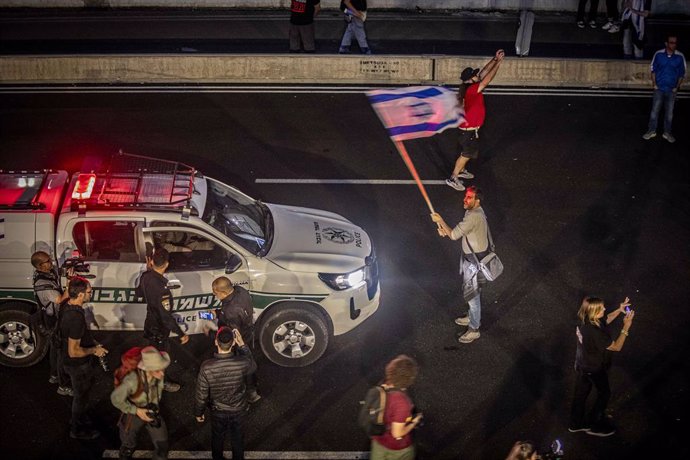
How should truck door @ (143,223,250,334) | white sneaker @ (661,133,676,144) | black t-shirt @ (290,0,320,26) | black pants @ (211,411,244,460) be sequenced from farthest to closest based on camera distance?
1. black t-shirt @ (290,0,320,26)
2. white sneaker @ (661,133,676,144)
3. truck door @ (143,223,250,334)
4. black pants @ (211,411,244,460)

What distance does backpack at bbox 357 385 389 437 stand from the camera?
740cm

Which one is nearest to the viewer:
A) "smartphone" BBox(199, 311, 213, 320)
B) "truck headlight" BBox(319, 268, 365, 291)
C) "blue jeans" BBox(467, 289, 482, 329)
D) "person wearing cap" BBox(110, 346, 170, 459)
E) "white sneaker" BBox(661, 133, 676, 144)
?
"person wearing cap" BBox(110, 346, 170, 459)

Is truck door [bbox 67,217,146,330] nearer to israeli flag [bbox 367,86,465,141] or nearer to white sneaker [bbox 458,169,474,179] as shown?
israeli flag [bbox 367,86,465,141]

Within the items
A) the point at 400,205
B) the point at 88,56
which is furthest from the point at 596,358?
the point at 88,56

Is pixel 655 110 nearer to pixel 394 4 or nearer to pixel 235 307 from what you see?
pixel 394 4

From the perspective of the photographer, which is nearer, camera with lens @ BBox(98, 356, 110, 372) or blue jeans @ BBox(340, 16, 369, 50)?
camera with lens @ BBox(98, 356, 110, 372)

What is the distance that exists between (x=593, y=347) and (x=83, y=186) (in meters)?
6.04

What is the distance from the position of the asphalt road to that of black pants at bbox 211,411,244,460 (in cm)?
68

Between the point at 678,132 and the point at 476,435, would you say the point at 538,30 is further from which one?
the point at 476,435

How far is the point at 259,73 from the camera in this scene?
18625mm

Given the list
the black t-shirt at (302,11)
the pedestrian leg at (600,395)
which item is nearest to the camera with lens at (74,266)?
the pedestrian leg at (600,395)

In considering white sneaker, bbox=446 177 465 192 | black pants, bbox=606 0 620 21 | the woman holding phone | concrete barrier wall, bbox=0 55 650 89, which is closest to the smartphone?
the woman holding phone

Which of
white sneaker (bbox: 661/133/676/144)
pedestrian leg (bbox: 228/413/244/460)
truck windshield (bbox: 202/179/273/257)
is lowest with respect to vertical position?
pedestrian leg (bbox: 228/413/244/460)

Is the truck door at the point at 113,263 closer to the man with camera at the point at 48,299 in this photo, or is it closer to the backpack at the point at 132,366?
the man with camera at the point at 48,299
